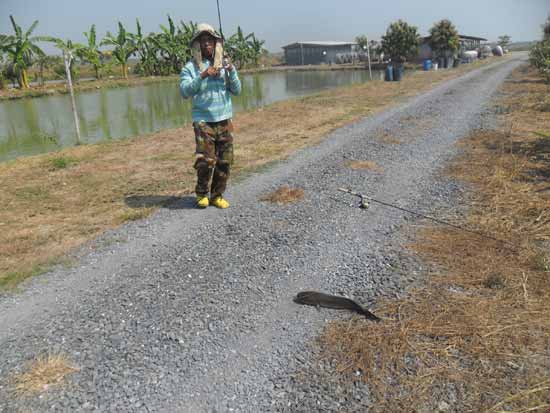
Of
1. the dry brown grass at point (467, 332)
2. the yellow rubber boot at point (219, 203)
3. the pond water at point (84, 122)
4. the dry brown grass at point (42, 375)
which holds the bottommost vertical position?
the dry brown grass at point (467, 332)

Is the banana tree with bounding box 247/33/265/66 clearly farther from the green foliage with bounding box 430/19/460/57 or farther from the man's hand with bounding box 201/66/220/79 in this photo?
the man's hand with bounding box 201/66/220/79

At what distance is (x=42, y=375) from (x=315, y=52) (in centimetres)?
8941

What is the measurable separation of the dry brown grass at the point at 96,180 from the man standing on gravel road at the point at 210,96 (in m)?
1.15

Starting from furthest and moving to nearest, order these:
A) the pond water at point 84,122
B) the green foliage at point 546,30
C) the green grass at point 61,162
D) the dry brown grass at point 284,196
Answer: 1. the green foliage at point 546,30
2. the pond water at point 84,122
3. the green grass at point 61,162
4. the dry brown grass at point 284,196

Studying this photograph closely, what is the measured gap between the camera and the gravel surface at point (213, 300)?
8.08ft

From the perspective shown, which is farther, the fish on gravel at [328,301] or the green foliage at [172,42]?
the green foliage at [172,42]

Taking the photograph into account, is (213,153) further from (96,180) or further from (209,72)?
(96,180)

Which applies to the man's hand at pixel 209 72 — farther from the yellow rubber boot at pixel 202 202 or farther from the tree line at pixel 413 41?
the tree line at pixel 413 41

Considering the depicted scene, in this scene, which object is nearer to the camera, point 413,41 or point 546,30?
point 546,30

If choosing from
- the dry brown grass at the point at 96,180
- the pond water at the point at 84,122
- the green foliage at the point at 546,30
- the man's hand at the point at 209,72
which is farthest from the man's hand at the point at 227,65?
the green foliage at the point at 546,30

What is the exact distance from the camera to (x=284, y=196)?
5805 mm

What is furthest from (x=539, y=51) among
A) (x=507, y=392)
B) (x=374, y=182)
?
(x=507, y=392)

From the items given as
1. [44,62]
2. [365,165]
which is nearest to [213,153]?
[365,165]

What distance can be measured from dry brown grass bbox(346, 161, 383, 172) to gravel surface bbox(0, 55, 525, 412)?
2.76ft
